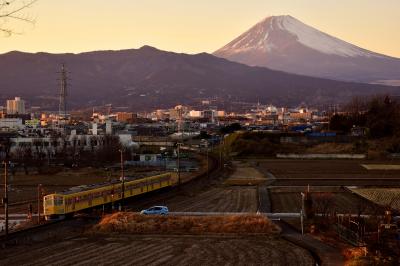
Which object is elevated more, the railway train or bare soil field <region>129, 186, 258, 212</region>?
the railway train

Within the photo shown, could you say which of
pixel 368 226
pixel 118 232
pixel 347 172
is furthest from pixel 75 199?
pixel 347 172

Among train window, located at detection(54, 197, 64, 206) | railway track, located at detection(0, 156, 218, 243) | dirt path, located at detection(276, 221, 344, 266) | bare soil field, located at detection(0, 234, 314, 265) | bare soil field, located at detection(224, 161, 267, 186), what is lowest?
bare soil field, located at detection(224, 161, 267, 186)

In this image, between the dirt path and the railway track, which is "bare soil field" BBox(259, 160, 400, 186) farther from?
the dirt path

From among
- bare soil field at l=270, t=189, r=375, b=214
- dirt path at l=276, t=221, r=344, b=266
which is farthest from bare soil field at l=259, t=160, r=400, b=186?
dirt path at l=276, t=221, r=344, b=266

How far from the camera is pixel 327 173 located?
127 ft

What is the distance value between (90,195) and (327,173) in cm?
1932

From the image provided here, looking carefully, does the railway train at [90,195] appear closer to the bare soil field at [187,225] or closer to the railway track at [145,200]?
the railway track at [145,200]

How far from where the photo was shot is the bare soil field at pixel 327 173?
109ft

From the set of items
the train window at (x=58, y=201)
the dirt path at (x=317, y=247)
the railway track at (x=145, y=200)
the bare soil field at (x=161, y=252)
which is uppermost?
the train window at (x=58, y=201)

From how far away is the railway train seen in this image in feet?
70.1

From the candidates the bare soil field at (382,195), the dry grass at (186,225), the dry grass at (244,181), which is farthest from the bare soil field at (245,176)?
the dry grass at (186,225)

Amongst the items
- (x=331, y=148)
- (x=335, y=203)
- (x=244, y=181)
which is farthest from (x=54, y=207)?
(x=331, y=148)

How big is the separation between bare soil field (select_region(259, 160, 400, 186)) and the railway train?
27.5 feet

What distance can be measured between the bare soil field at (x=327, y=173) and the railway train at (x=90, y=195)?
8384 millimetres
